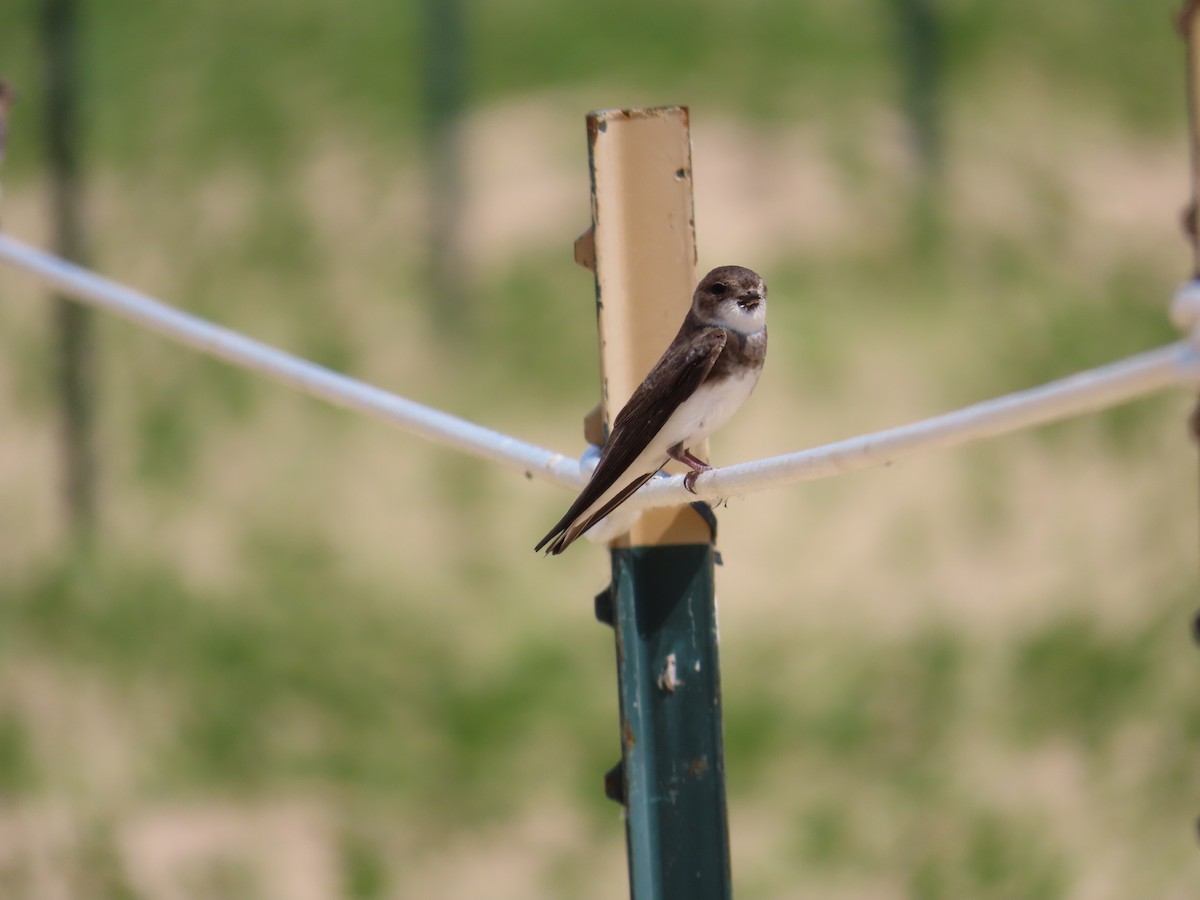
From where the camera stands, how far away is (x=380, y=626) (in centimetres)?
462

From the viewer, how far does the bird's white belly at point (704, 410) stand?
222cm

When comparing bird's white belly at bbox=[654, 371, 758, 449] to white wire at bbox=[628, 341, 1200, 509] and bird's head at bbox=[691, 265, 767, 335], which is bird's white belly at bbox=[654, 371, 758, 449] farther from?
white wire at bbox=[628, 341, 1200, 509]

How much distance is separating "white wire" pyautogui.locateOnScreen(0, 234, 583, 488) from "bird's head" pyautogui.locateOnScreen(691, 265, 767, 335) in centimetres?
30

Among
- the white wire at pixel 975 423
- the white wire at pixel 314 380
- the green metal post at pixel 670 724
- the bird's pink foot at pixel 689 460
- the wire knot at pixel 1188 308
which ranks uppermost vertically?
the white wire at pixel 314 380

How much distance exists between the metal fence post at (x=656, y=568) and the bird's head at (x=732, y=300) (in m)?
0.04

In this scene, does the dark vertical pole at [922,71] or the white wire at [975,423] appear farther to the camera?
the dark vertical pole at [922,71]

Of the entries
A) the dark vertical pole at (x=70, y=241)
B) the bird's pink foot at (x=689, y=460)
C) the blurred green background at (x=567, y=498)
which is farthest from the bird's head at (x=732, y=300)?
the dark vertical pole at (x=70, y=241)

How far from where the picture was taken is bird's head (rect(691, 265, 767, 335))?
7.56ft

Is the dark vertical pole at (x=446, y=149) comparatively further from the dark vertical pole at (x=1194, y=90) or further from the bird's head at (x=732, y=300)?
the dark vertical pole at (x=1194, y=90)

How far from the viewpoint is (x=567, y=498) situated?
4535mm

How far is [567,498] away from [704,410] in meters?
2.26

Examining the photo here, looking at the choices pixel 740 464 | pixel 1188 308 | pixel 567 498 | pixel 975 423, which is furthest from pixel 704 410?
pixel 567 498

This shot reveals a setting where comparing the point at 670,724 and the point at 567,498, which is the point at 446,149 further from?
the point at 670,724

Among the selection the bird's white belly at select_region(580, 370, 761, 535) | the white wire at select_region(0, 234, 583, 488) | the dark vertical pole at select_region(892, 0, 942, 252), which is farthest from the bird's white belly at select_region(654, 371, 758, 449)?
the dark vertical pole at select_region(892, 0, 942, 252)
